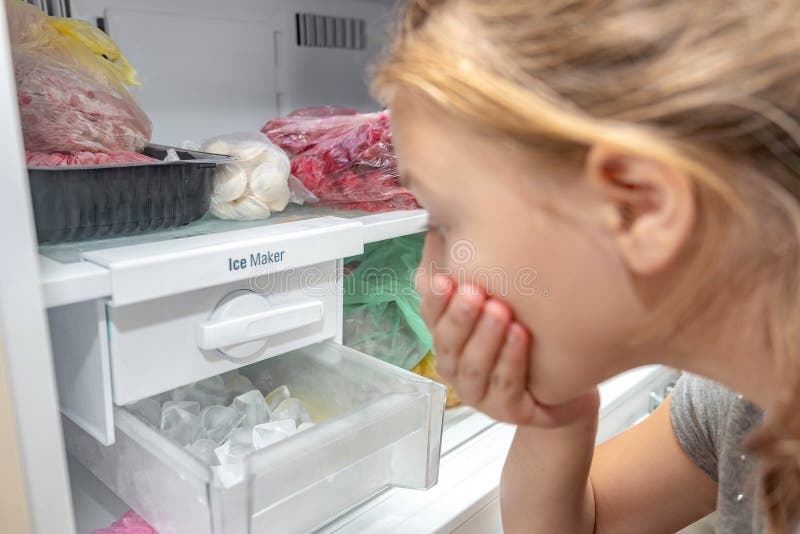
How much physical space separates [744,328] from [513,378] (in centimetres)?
15

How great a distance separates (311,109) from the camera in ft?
3.20

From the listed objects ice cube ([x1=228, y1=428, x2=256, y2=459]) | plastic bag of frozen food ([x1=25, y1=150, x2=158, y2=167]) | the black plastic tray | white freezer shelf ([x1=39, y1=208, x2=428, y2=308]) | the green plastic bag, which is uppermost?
plastic bag of frozen food ([x1=25, y1=150, x2=158, y2=167])

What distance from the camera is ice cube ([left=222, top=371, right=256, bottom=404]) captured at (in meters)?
0.75

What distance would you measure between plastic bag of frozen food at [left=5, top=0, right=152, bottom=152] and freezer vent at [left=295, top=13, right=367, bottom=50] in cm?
43

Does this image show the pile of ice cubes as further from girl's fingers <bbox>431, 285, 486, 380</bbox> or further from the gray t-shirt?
the gray t-shirt

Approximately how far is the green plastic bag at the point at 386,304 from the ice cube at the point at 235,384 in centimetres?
14

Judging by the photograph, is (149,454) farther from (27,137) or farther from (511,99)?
(511,99)

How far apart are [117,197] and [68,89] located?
0.11 m

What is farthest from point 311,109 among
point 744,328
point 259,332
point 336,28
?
point 744,328

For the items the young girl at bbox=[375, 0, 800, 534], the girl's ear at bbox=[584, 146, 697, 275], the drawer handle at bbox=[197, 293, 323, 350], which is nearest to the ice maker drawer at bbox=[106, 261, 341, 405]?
the drawer handle at bbox=[197, 293, 323, 350]

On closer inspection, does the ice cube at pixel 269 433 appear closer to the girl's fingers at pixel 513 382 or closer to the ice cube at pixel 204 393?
the ice cube at pixel 204 393

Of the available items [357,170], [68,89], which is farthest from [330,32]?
[68,89]

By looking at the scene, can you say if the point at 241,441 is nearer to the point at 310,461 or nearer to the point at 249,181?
the point at 310,461

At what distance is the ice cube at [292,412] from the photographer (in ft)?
2.28
